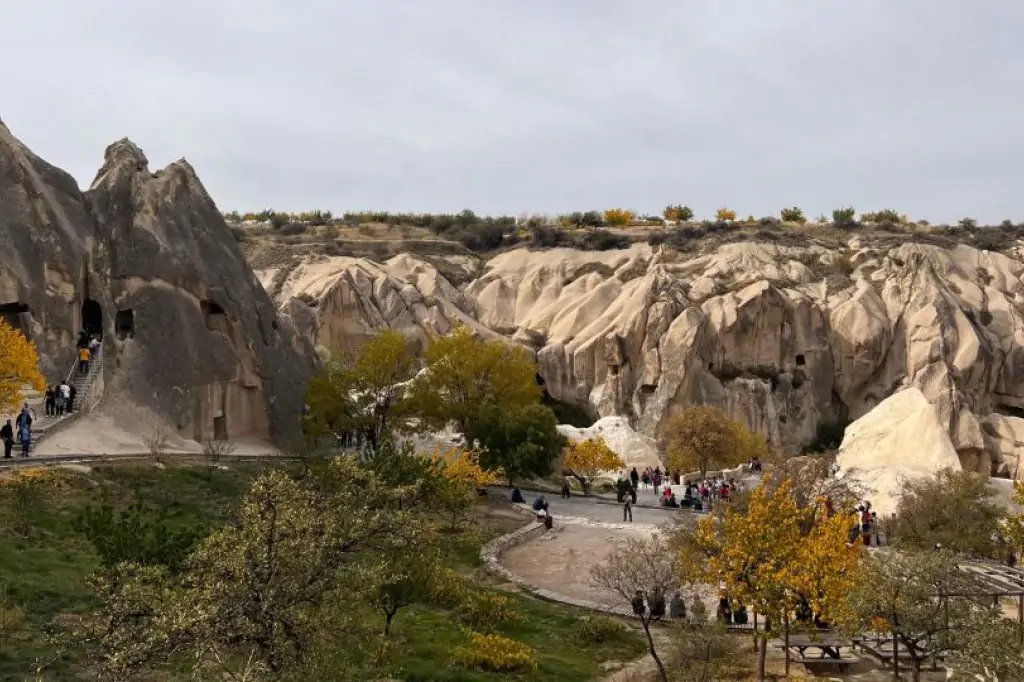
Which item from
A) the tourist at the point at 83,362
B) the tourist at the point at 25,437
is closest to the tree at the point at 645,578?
the tourist at the point at 25,437

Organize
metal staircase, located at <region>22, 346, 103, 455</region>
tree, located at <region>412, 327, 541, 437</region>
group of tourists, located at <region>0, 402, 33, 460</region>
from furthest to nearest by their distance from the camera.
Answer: tree, located at <region>412, 327, 541, 437</region> < metal staircase, located at <region>22, 346, 103, 455</region> < group of tourists, located at <region>0, 402, 33, 460</region>

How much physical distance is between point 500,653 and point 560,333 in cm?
4959

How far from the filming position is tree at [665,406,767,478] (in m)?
41.0

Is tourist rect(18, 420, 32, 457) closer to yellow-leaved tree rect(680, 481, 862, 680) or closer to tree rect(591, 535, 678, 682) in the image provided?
→ tree rect(591, 535, 678, 682)

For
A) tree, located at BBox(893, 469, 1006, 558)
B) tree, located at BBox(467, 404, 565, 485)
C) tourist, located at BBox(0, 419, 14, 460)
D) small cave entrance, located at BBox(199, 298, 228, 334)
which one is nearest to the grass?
tourist, located at BBox(0, 419, 14, 460)

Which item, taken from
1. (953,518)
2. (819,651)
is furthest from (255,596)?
(953,518)

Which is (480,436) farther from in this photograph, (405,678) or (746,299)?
(746,299)

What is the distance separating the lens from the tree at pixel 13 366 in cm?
2136

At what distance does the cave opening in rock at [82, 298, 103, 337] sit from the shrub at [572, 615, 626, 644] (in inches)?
772

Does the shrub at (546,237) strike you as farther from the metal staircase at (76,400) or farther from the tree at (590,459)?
the metal staircase at (76,400)

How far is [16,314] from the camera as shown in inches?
1029

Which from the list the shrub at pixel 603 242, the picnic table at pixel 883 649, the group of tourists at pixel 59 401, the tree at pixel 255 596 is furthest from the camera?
the shrub at pixel 603 242

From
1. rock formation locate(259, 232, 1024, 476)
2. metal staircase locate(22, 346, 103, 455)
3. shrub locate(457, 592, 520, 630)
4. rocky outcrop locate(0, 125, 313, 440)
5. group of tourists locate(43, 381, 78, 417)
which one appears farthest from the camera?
rock formation locate(259, 232, 1024, 476)

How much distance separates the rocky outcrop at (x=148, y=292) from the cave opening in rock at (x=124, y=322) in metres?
0.05
